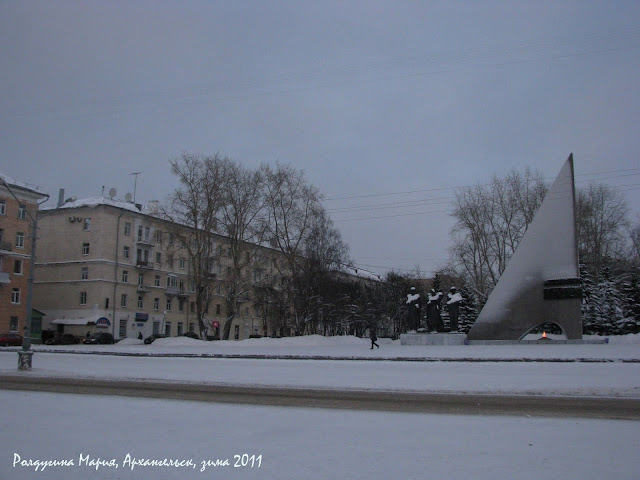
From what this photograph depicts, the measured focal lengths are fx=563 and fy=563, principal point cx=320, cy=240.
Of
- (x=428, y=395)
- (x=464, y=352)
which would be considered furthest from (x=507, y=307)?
(x=428, y=395)

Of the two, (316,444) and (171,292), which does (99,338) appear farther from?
(316,444)

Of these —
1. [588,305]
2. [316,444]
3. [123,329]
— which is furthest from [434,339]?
[123,329]

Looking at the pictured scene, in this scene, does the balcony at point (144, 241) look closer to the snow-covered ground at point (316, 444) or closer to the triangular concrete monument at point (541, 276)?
the triangular concrete monument at point (541, 276)

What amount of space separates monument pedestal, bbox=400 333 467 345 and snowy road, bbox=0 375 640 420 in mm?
25743

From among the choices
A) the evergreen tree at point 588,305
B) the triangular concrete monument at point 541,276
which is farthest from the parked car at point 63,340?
the evergreen tree at point 588,305

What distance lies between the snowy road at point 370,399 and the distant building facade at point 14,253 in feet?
129

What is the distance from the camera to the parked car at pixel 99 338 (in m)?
55.0

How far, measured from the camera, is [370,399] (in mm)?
14859

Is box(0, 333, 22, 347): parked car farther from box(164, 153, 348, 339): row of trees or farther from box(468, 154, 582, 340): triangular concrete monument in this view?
box(468, 154, 582, 340): triangular concrete monument

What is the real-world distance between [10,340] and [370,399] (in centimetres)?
4476

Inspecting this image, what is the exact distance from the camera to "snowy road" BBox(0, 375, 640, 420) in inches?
486

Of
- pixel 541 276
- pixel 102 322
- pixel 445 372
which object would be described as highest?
pixel 541 276

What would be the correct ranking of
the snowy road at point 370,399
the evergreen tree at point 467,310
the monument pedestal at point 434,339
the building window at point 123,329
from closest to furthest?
the snowy road at point 370,399
the monument pedestal at point 434,339
the building window at point 123,329
the evergreen tree at point 467,310

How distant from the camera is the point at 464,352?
107 feet
